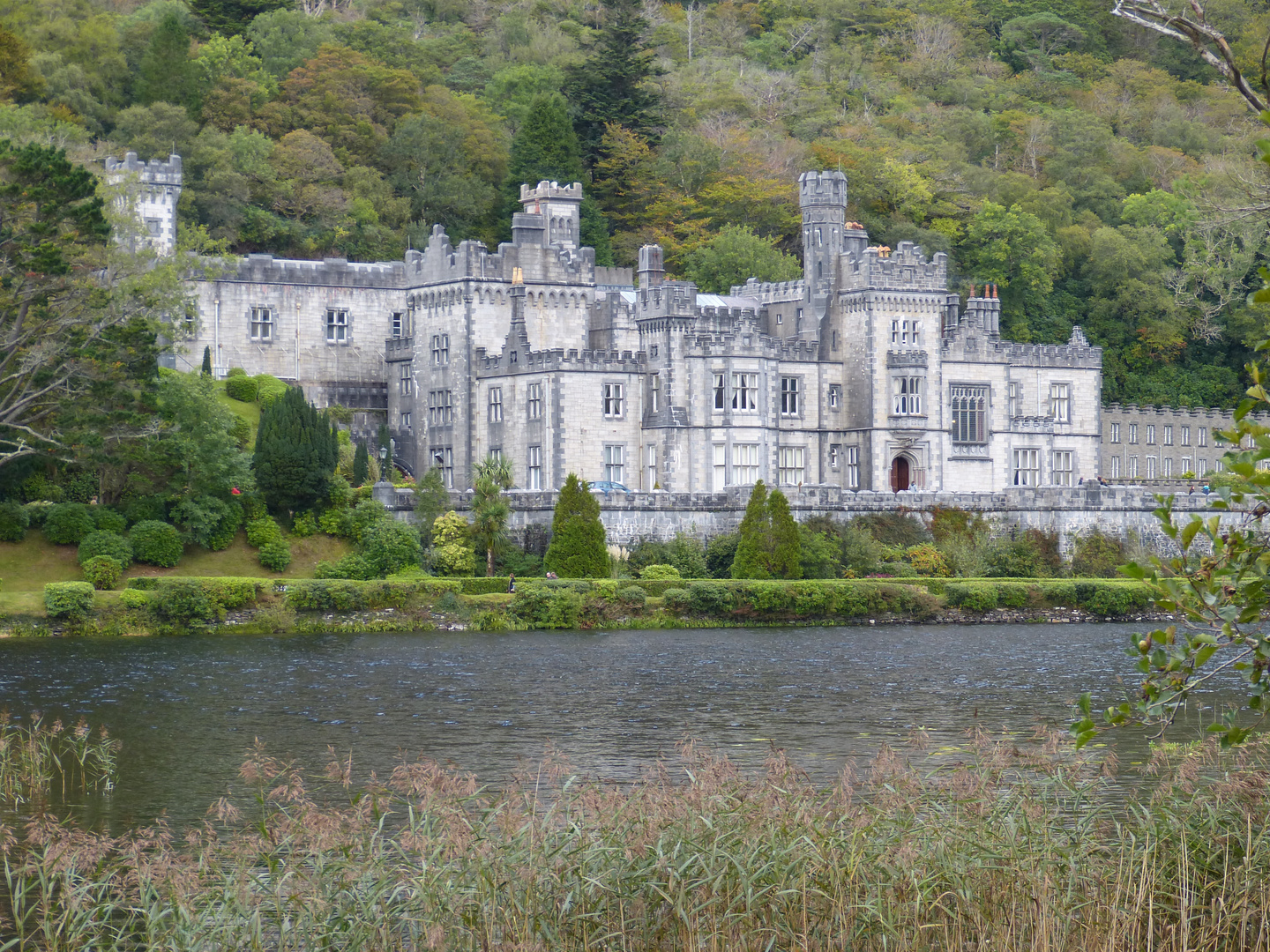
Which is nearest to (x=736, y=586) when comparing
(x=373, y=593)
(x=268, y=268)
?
(x=373, y=593)

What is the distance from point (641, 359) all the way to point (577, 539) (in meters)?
12.8

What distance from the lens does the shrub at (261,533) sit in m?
57.1

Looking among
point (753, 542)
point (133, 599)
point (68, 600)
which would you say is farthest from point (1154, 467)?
point (68, 600)

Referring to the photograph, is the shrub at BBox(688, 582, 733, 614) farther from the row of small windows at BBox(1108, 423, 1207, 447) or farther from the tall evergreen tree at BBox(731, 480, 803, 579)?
the row of small windows at BBox(1108, 423, 1207, 447)

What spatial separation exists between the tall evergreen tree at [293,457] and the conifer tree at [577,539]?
313 inches

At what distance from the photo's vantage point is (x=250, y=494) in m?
58.4

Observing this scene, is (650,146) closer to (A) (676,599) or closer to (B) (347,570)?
(B) (347,570)

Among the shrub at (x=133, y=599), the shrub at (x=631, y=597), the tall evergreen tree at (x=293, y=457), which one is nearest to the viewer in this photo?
the shrub at (x=133, y=599)

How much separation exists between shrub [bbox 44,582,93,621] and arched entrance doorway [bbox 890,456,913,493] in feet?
115

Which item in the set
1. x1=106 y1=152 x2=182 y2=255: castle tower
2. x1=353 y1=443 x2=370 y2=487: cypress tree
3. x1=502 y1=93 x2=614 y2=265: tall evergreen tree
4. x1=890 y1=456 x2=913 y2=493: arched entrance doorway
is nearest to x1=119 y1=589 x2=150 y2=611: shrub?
x1=353 y1=443 x2=370 y2=487: cypress tree

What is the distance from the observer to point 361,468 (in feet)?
212

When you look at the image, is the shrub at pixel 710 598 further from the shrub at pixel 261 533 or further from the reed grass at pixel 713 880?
the reed grass at pixel 713 880

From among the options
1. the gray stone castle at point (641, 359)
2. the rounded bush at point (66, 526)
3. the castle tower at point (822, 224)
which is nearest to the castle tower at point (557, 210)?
the gray stone castle at point (641, 359)

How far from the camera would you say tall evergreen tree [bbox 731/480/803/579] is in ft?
196
